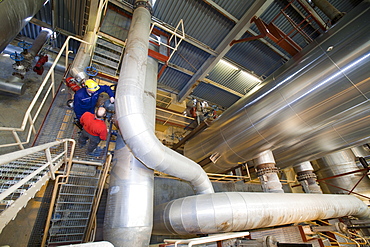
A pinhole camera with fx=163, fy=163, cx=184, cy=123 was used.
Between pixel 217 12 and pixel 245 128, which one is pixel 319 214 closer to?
pixel 245 128

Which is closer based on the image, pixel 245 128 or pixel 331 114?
pixel 331 114

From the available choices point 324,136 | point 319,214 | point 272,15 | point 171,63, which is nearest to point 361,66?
point 324,136

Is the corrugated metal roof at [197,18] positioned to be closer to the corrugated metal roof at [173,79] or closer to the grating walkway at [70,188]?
the corrugated metal roof at [173,79]

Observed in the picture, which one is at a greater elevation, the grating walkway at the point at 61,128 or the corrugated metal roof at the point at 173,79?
the corrugated metal roof at the point at 173,79

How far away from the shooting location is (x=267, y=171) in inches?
179

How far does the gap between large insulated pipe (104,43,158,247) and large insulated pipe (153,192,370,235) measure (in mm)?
567

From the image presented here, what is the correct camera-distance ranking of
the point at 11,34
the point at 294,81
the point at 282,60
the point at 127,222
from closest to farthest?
the point at 127,222 < the point at 11,34 < the point at 294,81 < the point at 282,60

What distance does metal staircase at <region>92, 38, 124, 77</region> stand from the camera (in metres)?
4.52

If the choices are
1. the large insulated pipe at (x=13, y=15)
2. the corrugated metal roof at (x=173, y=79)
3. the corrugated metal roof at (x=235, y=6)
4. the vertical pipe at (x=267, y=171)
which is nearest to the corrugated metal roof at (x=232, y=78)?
the corrugated metal roof at (x=173, y=79)

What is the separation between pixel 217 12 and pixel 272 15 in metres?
1.91

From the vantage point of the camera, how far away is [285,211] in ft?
10.7

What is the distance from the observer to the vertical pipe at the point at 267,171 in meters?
4.42

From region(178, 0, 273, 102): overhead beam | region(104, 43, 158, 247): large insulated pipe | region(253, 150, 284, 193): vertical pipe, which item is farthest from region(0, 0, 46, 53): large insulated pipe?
region(253, 150, 284, 193): vertical pipe

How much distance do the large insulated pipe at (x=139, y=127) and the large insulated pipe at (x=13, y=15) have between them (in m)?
1.97
